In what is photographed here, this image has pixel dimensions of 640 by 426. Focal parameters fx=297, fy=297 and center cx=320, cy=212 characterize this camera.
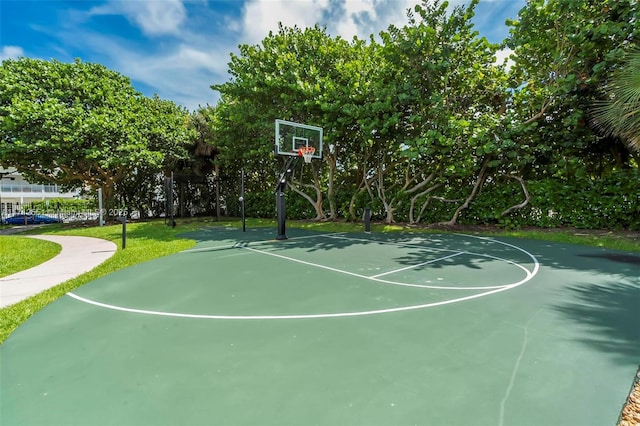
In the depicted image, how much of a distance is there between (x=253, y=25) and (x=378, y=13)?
4889mm

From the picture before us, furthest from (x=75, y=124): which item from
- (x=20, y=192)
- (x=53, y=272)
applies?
(x=20, y=192)

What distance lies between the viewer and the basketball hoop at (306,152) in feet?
31.6

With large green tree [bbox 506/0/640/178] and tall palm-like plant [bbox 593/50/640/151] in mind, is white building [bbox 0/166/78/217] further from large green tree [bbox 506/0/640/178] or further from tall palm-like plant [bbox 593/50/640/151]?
tall palm-like plant [bbox 593/50/640/151]

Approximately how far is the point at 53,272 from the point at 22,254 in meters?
2.58

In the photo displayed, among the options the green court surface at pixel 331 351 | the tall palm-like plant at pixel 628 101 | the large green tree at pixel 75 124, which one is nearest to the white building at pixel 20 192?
the large green tree at pixel 75 124

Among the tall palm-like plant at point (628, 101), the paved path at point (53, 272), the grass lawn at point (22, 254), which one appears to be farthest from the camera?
the grass lawn at point (22, 254)

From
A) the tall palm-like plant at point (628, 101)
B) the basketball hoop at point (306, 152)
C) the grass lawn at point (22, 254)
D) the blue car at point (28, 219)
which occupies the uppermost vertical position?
the tall palm-like plant at point (628, 101)

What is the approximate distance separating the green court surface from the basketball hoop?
5.72 meters

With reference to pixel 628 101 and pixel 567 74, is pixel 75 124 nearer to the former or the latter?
pixel 628 101

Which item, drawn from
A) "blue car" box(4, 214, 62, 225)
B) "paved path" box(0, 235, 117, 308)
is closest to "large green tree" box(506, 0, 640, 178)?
Answer: "paved path" box(0, 235, 117, 308)

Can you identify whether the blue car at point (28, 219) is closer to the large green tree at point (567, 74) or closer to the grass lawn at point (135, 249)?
the grass lawn at point (135, 249)

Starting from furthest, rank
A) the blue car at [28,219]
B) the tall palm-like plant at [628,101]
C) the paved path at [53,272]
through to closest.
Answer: the blue car at [28,219] < the tall palm-like plant at [628,101] < the paved path at [53,272]

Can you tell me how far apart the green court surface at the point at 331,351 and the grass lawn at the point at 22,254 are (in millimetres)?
2538

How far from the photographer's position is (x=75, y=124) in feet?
38.4
